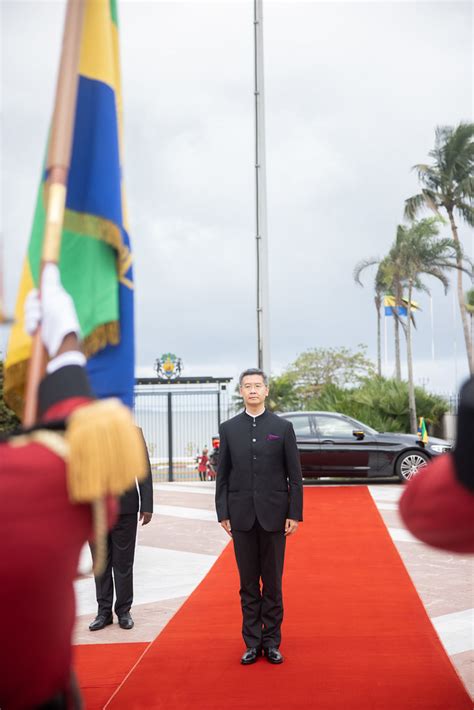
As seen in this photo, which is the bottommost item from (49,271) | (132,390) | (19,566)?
(19,566)

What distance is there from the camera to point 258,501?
473 cm

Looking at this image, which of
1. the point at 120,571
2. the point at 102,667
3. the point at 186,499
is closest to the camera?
the point at 102,667

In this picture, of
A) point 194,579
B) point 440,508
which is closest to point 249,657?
point 194,579

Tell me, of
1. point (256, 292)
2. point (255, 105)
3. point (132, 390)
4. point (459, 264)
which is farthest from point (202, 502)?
point (459, 264)

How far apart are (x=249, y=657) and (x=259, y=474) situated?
3.57ft

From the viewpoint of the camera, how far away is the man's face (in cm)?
488

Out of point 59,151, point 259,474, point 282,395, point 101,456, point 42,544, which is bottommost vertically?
point 259,474

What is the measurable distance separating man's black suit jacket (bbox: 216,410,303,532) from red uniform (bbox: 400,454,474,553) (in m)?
3.14

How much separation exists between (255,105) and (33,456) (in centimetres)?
1422

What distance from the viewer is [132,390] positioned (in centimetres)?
193

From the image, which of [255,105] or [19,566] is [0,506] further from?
[255,105]

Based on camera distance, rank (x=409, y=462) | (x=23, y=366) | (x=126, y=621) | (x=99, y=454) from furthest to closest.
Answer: (x=409, y=462) < (x=126, y=621) < (x=23, y=366) < (x=99, y=454)

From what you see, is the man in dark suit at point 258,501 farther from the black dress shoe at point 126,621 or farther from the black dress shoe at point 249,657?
the black dress shoe at point 126,621

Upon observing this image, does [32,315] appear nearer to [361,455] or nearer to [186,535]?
[186,535]
